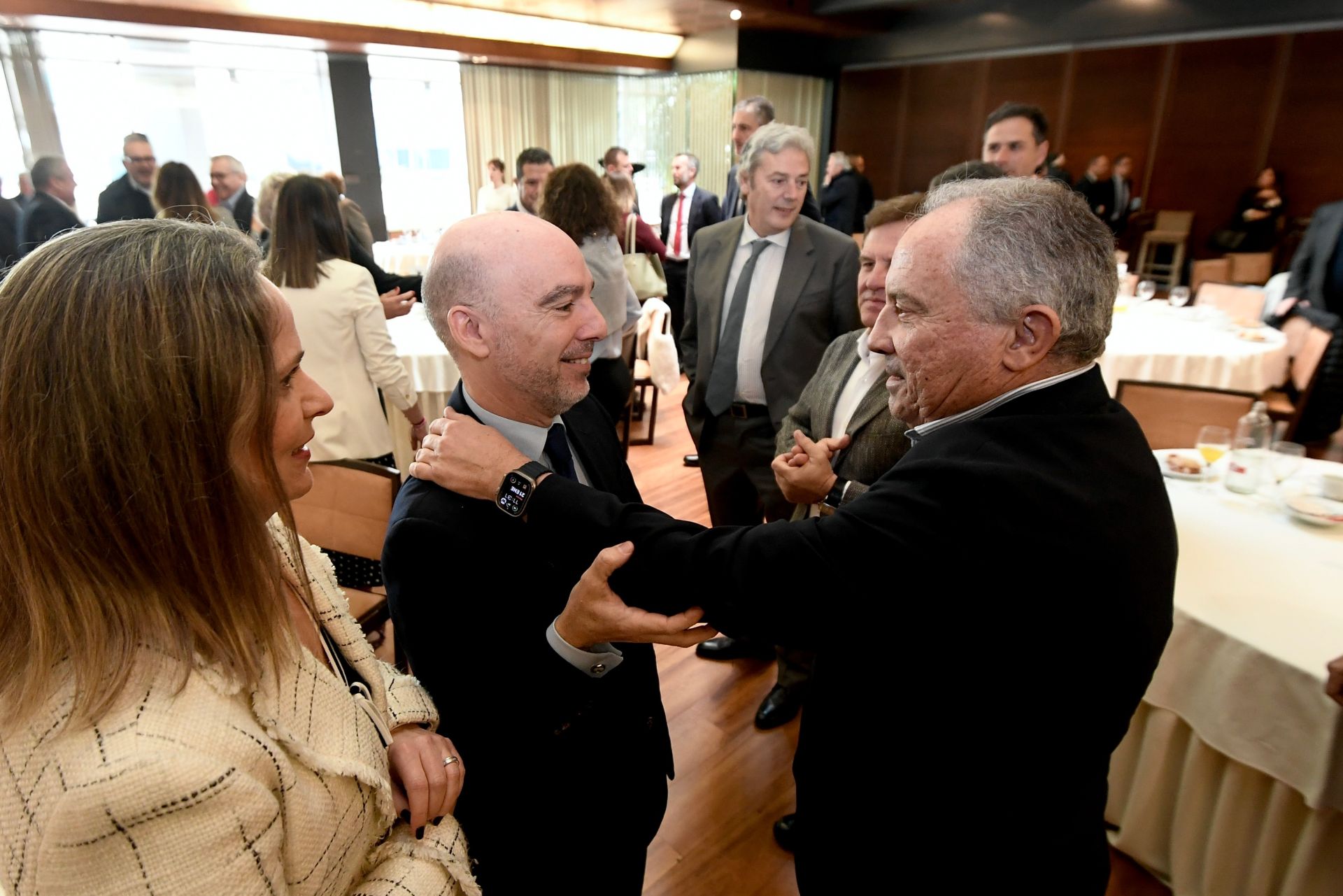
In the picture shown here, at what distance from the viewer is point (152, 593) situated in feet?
2.50

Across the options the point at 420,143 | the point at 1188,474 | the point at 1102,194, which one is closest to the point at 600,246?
the point at 1188,474

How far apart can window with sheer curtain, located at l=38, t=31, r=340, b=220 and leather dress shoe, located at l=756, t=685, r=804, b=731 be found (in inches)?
389

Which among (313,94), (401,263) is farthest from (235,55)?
(401,263)

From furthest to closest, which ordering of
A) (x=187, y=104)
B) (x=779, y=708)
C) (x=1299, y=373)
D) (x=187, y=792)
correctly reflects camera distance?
(x=187, y=104), (x=1299, y=373), (x=779, y=708), (x=187, y=792)

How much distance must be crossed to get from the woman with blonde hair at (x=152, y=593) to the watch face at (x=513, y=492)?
1.16ft

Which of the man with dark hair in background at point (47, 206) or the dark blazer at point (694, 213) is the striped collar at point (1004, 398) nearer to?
the dark blazer at point (694, 213)

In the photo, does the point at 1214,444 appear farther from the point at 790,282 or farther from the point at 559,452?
the point at 559,452

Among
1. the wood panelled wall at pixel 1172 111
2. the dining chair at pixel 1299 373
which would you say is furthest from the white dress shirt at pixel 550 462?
the wood panelled wall at pixel 1172 111

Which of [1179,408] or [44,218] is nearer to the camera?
[1179,408]

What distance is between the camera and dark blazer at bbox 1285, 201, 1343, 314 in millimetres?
4723

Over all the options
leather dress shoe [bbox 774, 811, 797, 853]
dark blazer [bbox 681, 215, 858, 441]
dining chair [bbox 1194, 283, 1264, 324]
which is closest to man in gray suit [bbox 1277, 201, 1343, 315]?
dining chair [bbox 1194, 283, 1264, 324]

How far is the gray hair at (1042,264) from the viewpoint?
1.02 m

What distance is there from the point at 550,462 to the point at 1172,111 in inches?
451

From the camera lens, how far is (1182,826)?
197cm
